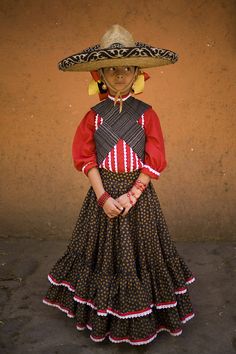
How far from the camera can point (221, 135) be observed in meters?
4.38

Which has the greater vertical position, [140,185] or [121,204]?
[140,185]

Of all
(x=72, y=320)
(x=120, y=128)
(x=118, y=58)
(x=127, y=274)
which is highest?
(x=118, y=58)

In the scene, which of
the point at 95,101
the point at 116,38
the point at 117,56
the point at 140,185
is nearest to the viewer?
the point at 117,56

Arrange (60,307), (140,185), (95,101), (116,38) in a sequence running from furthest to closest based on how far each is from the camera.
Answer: (95,101) < (60,307) < (140,185) < (116,38)

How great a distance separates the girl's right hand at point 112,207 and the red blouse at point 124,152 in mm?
199

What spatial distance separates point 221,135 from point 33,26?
72.3 inches

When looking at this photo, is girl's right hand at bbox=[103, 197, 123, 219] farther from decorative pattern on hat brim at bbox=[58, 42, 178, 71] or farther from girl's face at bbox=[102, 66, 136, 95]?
decorative pattern on hat brim at bbox=[58, 42, 178, 71]

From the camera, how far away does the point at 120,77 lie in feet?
9.53

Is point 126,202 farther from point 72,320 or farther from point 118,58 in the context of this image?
point 72,320

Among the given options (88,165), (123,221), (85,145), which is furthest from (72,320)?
(85,145)

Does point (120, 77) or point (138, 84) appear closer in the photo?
point (120, 77)

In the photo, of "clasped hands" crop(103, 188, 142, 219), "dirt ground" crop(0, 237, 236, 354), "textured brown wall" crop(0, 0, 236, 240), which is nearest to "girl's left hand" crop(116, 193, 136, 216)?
"clasped hands" crop(103, 188, 142, 219)

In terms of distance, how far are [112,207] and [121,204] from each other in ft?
0.20

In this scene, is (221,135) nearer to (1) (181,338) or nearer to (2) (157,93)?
(2) (157,93)
